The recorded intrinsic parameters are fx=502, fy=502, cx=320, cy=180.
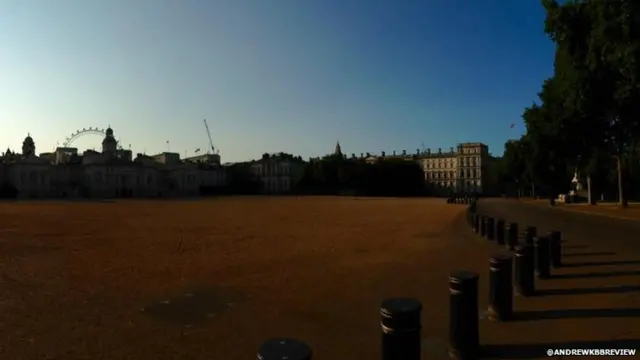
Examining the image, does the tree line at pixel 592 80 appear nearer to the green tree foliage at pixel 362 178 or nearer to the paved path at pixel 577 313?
the paved path at pixel 577 313

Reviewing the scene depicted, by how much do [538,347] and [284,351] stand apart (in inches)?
149

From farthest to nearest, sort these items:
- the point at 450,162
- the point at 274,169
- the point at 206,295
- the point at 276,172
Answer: the point at 274,169 < the point at 276,172 < the point at 450,162 < the point at 206,295

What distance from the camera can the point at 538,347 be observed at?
5871 mm

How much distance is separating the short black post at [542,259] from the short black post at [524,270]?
173 centimetres

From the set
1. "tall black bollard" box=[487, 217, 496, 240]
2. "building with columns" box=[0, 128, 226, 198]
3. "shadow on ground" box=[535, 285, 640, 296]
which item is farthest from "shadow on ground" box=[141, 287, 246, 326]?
"building with columns" box=[0, 128, 226, 198]

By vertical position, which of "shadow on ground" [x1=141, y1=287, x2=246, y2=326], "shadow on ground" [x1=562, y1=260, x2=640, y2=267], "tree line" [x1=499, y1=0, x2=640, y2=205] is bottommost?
A: "shadow on ground" [x1=141, y1=287, x2=246, y2=326]

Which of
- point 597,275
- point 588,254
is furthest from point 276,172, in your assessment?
point 597,275

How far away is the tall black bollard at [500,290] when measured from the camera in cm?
709

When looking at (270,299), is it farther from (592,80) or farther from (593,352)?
(592,80)

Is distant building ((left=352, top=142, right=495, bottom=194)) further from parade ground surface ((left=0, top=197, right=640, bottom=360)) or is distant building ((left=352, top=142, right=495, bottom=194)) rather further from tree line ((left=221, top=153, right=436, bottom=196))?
parade ground surface ((left=0, top=197, right=640, bottom=360))

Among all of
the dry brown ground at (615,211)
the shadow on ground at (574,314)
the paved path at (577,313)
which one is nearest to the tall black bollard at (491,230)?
the paved path at (577,313)

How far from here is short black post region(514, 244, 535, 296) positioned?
8594 mm

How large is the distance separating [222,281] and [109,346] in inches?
171

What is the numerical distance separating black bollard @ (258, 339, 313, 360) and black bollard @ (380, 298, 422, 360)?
→ 1136 mm
